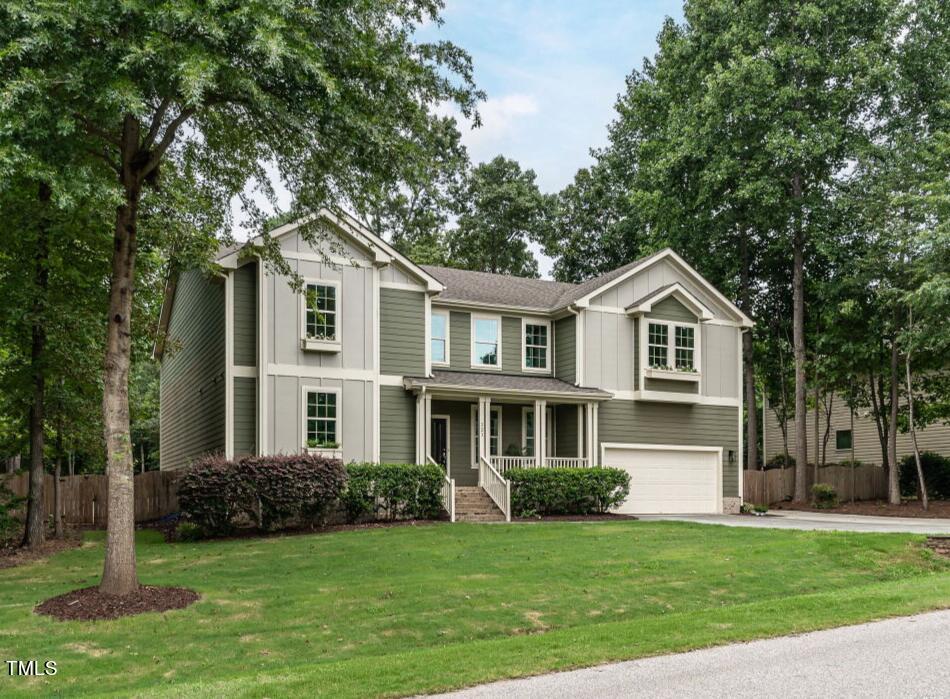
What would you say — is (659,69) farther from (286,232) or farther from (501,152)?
(286,232)

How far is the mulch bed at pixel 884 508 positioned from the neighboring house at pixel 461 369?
11.5 ft

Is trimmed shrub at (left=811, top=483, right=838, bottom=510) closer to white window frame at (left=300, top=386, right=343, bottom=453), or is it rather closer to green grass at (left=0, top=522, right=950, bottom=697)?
green grass at (left=0, top=522, right=950, bottom=697)

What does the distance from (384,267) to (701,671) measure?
50.0 feet

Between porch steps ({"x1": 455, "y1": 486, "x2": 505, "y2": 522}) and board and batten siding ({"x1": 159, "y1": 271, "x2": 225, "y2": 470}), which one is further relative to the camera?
board and batten siding ({"x1": 159, "y1": 271, "x2": 225, "y2": 470})

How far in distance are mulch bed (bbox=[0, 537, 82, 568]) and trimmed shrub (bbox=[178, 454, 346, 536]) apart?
2357 millimetres

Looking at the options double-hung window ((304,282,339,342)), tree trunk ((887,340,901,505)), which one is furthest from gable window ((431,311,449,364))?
tree trunk ((887,340,901,505))

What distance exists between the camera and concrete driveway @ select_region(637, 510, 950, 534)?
18.1 m

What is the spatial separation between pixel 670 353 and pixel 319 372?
1001 cm

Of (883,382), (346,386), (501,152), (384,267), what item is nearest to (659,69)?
(501,152)

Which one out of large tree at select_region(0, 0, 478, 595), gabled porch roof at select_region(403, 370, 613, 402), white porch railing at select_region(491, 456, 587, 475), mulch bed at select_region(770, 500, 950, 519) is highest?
large tree at select_region(0, 0, 478, 595)

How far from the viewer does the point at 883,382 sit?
2842cm

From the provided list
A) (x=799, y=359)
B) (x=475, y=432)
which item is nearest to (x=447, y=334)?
(x=475, y=432)

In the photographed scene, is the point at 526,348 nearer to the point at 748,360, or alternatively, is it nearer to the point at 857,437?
the point at 748,360

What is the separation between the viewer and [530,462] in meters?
21.7
